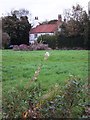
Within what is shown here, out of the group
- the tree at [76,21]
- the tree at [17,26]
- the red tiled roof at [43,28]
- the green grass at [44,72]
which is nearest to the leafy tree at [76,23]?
the tree at [76,21]


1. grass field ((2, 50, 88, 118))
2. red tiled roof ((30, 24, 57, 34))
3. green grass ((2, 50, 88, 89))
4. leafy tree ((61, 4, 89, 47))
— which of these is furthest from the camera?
red tiled roof ((30, 24, 57, 34))

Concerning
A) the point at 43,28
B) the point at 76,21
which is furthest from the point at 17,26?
the point at 43,28

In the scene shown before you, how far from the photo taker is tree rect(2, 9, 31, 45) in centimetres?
4012

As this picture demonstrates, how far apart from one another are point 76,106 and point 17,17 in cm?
4148

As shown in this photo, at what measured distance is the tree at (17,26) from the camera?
40.1 meters

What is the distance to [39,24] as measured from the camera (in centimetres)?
5638

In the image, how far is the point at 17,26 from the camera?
136ft

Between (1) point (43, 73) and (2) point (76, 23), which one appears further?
(2) point (76, 23)

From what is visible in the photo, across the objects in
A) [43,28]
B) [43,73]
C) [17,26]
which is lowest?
[43,73]

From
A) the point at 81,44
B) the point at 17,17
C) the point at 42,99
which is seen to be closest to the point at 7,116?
the point at 42,99

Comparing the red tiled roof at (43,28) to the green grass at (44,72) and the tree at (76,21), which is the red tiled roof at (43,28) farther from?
the green grass at (44,72)

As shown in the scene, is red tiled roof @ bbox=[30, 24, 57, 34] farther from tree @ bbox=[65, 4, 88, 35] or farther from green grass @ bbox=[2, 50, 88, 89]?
green grass @ bbox=[2, 50, 88, 89]

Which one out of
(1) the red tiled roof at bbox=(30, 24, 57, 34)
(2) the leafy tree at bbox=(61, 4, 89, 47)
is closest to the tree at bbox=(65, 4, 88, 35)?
(2) the leafy tree at bbox=(61, 4, 89, 47)

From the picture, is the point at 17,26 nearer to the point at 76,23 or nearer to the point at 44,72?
the point at 76,23
